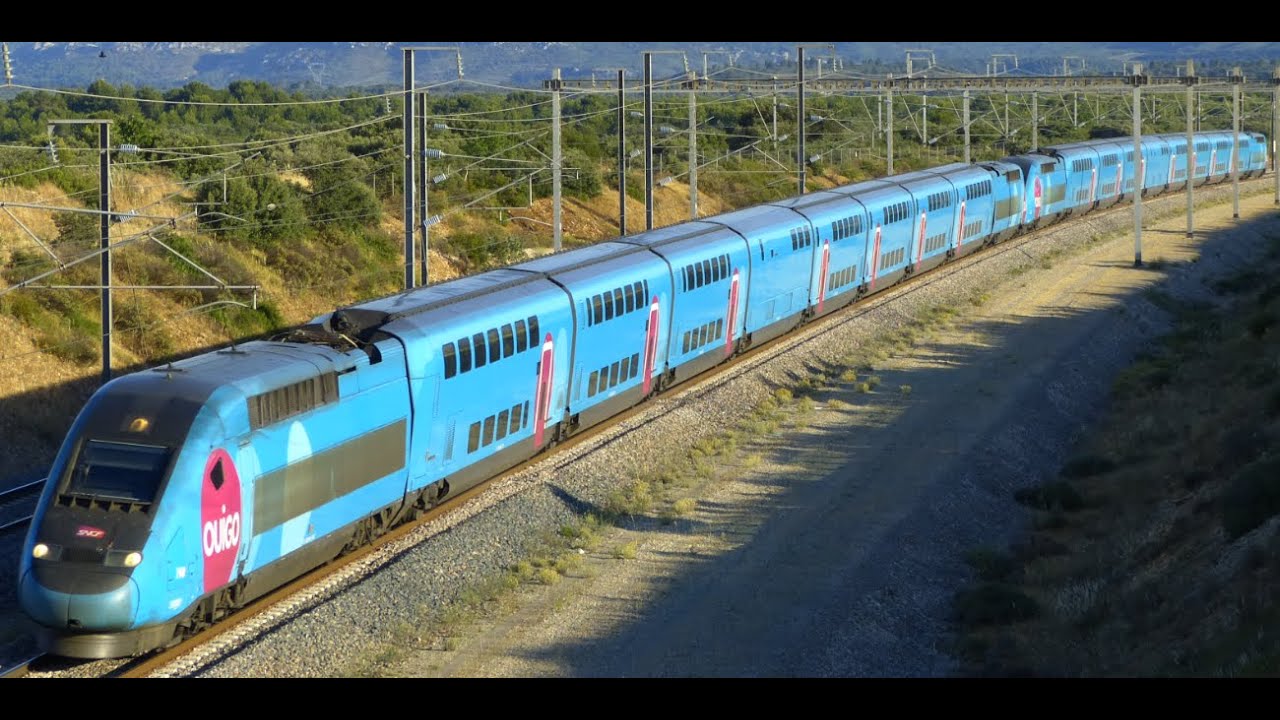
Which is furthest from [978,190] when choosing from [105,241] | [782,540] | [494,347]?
[782,540]

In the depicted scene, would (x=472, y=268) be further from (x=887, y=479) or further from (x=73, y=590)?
(x=73, y=590)

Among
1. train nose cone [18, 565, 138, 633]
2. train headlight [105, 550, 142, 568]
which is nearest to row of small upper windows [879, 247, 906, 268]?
train headlight [105, 550, 142, 568]

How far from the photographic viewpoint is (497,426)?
2359 centimetres

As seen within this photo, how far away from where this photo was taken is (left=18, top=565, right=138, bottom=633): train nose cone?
48.3ft

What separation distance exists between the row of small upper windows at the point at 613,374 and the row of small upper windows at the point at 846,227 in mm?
14312

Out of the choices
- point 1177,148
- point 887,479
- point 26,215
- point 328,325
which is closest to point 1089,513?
point 887,479

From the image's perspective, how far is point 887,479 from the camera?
25734 millimetres

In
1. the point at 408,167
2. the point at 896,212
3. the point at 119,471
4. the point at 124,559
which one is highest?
the point at 408,167

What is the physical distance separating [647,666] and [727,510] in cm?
770

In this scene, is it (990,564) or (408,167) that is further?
(408,167)

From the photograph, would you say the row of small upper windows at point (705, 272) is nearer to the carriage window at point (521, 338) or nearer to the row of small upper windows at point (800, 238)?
the row of small upper windows at point (800, 238)

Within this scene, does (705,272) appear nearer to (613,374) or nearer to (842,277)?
(613,374)

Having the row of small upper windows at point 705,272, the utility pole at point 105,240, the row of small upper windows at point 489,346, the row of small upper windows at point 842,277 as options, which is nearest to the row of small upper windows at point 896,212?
the row of small upper windows at point 842,277

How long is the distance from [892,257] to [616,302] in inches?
888
